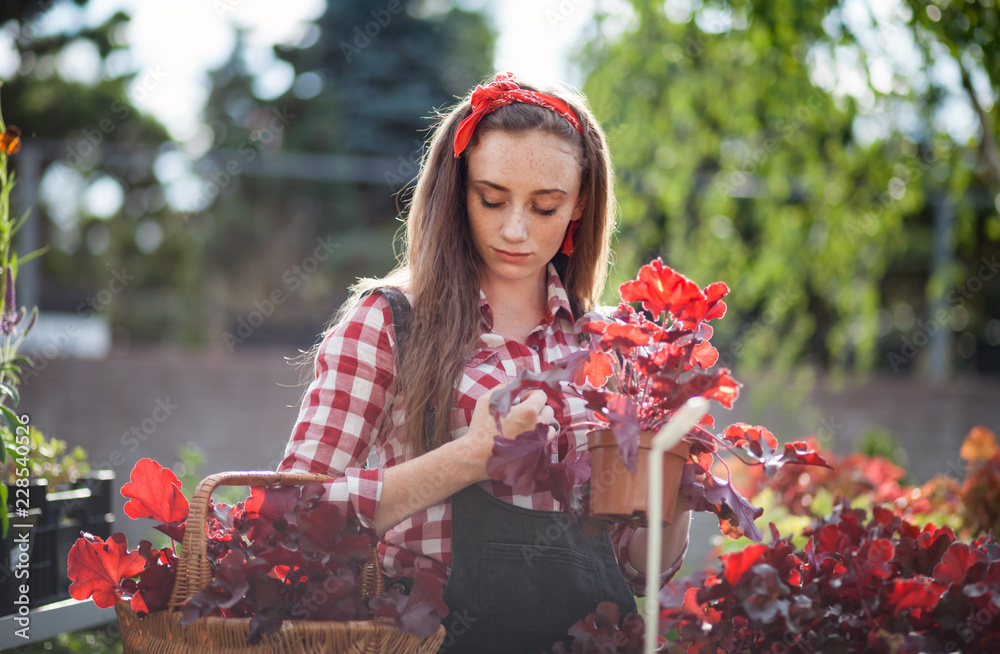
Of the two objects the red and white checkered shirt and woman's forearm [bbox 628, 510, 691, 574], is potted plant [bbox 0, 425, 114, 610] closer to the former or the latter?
the red and white checkered shirt

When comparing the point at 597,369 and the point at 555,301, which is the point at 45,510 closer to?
the point at 555,301

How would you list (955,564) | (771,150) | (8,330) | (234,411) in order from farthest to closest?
(234,411) < (771,150) < (8,330) < (955,564)

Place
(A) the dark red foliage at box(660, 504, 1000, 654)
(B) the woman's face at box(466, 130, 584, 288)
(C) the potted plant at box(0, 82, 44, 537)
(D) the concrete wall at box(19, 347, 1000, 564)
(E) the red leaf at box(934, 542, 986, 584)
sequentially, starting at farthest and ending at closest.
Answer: (D) the concrete wall at box(19, 347, 1000, 564), (C) the potted plant at box(0, 82, 44, 537), (B) the woman's face at box(466, 130, 584, 288), (E) the red leaf at box(934, 542, 986, 584), (A) the dark red foliage at box(660, 504, 1000, 654)

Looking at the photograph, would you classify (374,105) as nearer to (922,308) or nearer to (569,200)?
(922,308)

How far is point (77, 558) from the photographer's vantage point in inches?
48.9

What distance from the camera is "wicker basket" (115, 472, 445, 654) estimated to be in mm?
1104

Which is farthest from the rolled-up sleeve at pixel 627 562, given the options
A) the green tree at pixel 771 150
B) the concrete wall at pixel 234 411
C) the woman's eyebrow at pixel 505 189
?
the concrete wall at pixel 234 411

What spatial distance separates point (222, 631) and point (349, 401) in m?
0.42

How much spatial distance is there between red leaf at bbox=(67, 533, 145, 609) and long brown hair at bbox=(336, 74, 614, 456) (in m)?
0.48

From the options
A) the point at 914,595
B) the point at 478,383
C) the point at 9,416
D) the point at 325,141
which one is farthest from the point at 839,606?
the point at 325,141

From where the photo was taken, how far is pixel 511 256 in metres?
1.53

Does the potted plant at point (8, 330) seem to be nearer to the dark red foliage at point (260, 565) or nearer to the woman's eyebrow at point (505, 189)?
the dark red foliage at point (260, 565)

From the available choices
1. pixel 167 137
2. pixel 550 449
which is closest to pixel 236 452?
pixel 550 449

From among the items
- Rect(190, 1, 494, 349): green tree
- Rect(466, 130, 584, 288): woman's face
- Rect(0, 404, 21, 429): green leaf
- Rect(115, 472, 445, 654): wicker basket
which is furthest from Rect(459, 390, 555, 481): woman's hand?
Rect(190, 1, 494, 349): green tree
